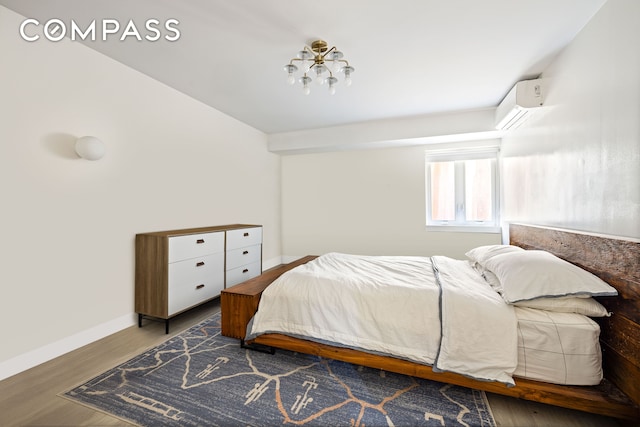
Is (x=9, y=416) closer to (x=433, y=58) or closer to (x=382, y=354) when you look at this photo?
(x=382, y=354)

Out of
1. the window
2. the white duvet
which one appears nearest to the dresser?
the white duvet

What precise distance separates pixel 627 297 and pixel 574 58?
1844mm

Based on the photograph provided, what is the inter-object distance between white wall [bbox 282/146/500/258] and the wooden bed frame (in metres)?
2.45

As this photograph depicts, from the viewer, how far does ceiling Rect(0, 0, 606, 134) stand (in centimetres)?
184

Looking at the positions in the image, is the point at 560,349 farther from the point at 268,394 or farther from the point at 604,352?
the point at 268,394

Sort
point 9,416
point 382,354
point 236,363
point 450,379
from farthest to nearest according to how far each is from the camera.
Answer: point 236,363 < point 382,354 < point 450,379 < point 9,416

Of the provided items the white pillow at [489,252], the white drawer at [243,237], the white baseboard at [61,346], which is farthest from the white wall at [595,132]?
the white baseboard at [61,346]

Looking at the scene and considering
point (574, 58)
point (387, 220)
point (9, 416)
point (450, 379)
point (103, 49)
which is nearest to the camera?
point (9, 416)

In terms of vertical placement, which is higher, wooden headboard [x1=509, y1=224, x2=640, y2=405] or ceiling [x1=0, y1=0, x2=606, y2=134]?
ceiling [x1=0, y1=0, x2=606, y2=134]

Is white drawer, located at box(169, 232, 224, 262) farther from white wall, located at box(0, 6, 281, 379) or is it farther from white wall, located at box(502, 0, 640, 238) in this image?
white wall, located at box(502, 0, 640, 238)

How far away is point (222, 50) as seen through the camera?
2.32 m

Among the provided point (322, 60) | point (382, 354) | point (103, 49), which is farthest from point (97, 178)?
point (382, 354)

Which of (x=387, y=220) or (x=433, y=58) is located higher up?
(x=433, y=58)

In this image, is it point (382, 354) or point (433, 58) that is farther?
point (433, 58)
